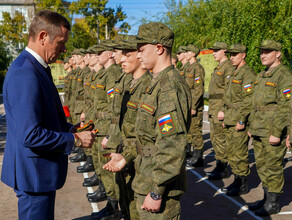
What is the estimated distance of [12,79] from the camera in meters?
2.39

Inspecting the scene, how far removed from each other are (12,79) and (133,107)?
162 cm

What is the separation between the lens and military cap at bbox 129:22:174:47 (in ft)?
9.37

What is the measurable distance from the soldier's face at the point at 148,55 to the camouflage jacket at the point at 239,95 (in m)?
3.43

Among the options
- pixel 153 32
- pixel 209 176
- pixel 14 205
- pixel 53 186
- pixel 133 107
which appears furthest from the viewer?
pixel 209 176

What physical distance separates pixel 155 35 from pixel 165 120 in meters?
0.77

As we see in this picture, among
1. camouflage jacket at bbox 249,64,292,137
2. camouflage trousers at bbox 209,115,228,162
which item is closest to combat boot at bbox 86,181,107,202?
camouflage trousers at bbox 209,115,228,162

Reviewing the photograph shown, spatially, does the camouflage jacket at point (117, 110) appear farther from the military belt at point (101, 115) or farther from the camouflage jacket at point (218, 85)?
the camouflage jacket at point (218, 85)

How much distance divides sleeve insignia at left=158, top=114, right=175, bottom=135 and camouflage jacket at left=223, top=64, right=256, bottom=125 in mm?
3634

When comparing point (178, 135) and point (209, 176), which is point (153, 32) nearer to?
point (178, 135)

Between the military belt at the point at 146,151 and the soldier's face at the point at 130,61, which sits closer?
the military belt at the point at 146,151

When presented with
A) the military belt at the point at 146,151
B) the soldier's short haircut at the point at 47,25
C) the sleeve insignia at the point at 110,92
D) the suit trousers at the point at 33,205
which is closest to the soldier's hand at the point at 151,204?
the military belt at the point at 146,151

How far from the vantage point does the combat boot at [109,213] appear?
4863 millimetres

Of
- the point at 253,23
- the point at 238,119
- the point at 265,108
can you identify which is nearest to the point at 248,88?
the point at 238,119

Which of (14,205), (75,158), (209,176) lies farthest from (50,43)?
(75,158)
